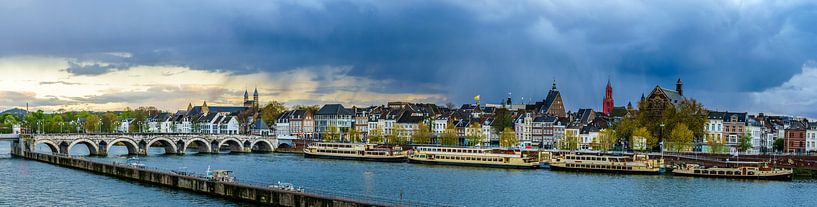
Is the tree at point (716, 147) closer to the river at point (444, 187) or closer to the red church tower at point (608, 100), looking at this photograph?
the river at point (444, 187)

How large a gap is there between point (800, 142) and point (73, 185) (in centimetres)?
8035

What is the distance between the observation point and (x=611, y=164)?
8600cm

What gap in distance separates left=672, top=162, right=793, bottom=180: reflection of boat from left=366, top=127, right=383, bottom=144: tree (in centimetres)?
6564

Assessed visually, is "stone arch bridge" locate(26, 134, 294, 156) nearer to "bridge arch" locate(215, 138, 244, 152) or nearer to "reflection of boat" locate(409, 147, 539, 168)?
"bridge arch" locate(215, 138, 244, 152)

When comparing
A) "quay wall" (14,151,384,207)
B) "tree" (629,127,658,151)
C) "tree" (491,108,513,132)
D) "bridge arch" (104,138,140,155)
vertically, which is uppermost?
"tree" (491,108,513,132)

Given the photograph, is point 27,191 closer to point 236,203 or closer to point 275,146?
point 236,203

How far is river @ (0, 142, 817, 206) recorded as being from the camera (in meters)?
Answer: 58.9

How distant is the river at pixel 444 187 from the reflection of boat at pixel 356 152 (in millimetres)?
13762

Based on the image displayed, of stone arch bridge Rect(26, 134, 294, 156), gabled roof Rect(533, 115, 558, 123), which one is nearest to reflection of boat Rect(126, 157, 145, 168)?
stone arch bridge Rect(26, 134, 294, 156)

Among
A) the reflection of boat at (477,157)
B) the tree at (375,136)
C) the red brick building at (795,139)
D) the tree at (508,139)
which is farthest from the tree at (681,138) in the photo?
the tree at (375,136)

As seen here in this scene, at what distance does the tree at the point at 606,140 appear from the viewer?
370 ft

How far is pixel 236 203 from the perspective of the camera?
5653 cm

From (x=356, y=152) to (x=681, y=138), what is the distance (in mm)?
37834

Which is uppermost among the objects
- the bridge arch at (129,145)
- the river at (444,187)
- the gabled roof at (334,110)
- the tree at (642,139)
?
the gabled roof at (334,110)
